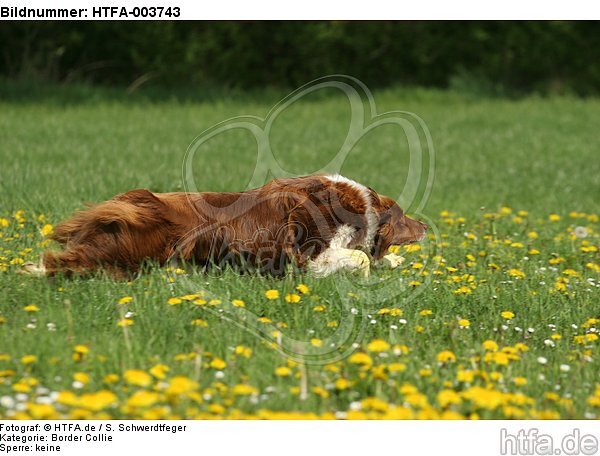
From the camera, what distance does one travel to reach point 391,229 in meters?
4.87

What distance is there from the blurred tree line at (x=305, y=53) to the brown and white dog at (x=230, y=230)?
13.5m

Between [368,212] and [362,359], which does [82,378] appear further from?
[368,212]

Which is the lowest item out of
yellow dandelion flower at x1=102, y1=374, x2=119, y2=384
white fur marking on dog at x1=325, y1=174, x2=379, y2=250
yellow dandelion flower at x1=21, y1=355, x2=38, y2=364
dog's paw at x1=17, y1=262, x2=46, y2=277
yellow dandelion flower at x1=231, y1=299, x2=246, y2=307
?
yellow dandelion flower at x1=102, y1=374, x2=119, y2=384

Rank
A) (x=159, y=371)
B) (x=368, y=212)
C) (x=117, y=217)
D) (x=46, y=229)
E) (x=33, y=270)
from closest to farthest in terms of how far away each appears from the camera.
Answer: (x=159, y=371) < (x=117, y=217) < (x=33, y=270) < (x=368, y=212) < (x=46, y=229)

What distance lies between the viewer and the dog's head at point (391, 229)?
4.80 m

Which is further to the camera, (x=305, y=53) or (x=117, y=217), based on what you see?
(x=305, y=53)

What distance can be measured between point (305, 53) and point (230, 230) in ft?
54.8

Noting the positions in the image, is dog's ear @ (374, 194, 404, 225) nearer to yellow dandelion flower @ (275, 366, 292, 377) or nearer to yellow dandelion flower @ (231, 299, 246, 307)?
yellow dandelion flower @ (231, 299, 246, 307)

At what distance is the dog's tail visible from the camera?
4.24m

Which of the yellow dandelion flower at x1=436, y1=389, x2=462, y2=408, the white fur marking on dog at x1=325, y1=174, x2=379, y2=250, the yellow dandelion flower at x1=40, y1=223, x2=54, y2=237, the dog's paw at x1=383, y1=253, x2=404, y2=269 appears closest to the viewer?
the yellow dandelion flower at x1=436, y1=389, x2=462, y2=408

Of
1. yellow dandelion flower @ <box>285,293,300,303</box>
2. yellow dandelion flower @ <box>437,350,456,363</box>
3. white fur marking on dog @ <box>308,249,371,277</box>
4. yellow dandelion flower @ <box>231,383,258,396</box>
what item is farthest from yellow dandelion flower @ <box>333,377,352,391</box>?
white fur marking on dog @ <box>308,249,371,277</box>

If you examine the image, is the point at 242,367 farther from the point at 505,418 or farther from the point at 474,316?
the point at 474,316

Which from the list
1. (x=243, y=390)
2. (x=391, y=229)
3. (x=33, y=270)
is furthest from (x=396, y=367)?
(x=33, y=270)
